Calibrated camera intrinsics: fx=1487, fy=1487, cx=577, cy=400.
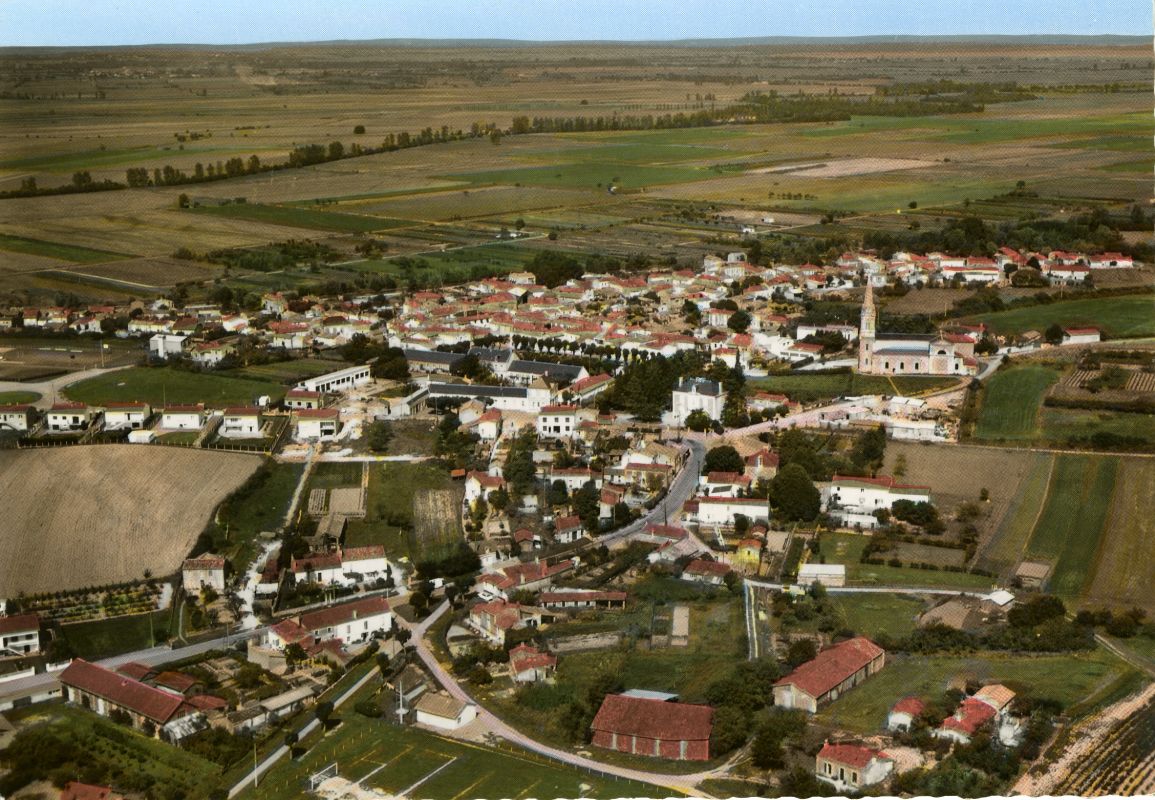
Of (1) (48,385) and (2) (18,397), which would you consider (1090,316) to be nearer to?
(1) (48,385)

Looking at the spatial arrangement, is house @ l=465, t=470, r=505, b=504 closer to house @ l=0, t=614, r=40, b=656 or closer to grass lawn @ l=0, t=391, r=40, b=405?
house @ l=0, t=614, r=40, b=656

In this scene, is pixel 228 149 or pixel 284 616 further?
pixel 228 149

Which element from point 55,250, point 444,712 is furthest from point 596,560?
point 55,250

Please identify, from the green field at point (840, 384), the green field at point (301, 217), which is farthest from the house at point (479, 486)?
the green field at point (301, 217)

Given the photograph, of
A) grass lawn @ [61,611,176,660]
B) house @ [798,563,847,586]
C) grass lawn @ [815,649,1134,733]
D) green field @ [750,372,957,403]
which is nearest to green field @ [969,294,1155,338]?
green field @ [750,372,957,403]

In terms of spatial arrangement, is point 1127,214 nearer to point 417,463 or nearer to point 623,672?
point 417,463

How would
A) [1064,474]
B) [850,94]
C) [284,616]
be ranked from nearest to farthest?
[284,616], [1064,474], [850,94]

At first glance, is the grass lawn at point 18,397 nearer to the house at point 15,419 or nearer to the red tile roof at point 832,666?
the house at point 15,419

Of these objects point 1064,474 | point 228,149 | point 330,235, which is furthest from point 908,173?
point 1064,474
